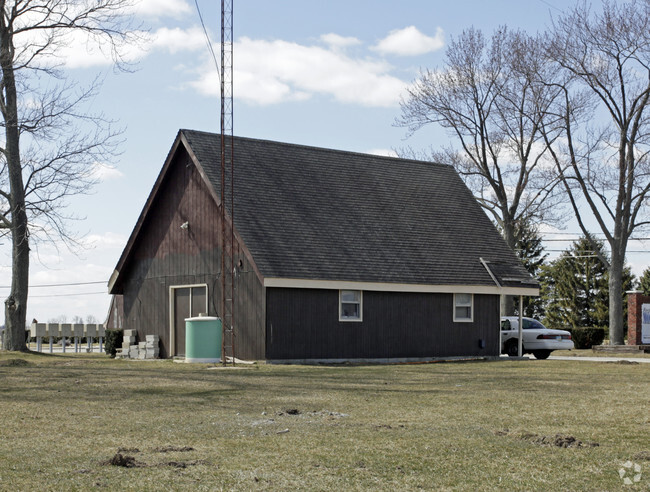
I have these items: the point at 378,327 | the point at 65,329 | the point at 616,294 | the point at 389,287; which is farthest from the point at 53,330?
the point at 616,294

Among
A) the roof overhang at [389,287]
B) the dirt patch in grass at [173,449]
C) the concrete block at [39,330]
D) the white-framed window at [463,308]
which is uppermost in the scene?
the roof overhang at [389,287]

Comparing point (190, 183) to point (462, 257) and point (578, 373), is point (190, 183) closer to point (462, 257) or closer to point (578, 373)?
point (462, 257)

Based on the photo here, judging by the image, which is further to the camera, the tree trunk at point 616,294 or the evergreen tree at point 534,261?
the evergreen tree at point 534,261

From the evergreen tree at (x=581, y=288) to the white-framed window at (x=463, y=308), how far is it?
47.9 metres

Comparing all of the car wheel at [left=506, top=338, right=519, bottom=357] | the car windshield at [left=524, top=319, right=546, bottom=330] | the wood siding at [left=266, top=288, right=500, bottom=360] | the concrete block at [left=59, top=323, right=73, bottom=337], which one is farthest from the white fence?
the car windshield at [left=524, top=319, right=546, bottom=330]

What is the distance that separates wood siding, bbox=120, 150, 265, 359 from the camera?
25781mm

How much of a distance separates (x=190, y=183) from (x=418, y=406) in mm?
17051

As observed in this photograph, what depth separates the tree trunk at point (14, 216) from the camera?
93.2ft

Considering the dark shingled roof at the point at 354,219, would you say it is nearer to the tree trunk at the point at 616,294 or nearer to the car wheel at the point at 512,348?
the car wheel at the point at 512,348

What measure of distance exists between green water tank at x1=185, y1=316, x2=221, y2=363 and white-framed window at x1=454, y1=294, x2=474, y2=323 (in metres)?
8.37

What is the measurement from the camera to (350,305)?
27.0 m

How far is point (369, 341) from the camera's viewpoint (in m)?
27.2

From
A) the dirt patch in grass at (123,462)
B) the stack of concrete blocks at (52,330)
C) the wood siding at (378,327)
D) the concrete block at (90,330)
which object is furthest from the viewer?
the concrete block at (90,330)

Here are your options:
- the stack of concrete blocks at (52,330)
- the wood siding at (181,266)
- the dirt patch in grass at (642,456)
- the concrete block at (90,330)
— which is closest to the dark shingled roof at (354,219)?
the wood siding at (181,266)
